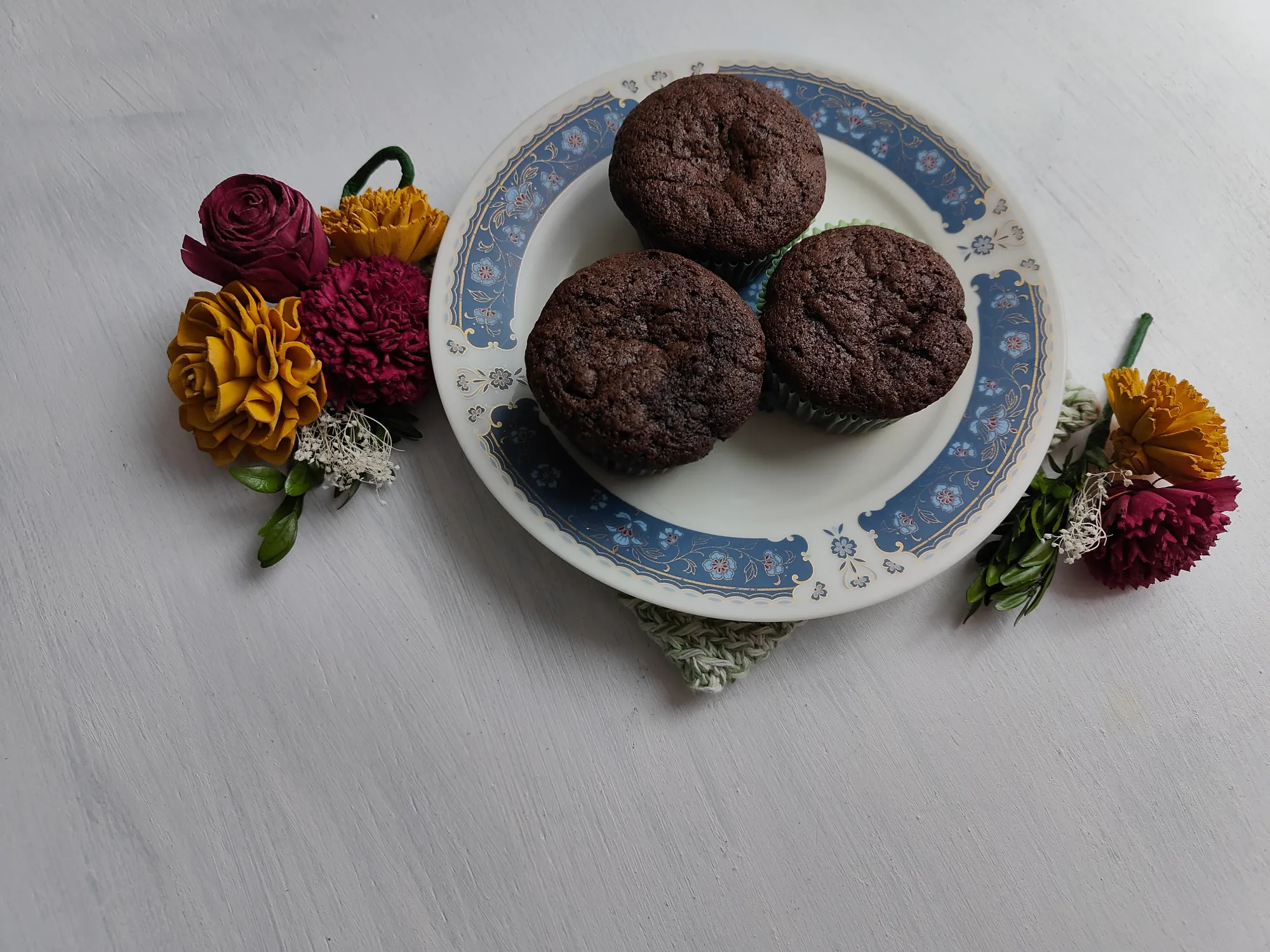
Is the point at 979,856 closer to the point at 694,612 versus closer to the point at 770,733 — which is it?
the point at 770,733


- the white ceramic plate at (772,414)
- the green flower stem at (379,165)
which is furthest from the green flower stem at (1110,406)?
the green flower stem at (379,165)

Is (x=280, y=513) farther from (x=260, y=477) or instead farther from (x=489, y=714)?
(x=489, y=714)

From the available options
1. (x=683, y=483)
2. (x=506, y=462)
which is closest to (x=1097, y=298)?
(x=683, y=483)

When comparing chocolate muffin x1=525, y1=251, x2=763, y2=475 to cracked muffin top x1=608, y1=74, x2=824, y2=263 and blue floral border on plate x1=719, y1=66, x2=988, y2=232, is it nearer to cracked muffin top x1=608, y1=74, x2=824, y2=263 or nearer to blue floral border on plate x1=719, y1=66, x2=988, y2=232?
cracked muffin top x1=608, y1=74, x2=824, y2=263

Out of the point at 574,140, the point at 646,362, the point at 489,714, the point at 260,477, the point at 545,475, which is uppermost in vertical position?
the point at 574,140

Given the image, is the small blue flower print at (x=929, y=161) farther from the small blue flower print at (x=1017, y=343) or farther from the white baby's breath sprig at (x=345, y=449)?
the white baby's breath sprig at (x=345, y=449)

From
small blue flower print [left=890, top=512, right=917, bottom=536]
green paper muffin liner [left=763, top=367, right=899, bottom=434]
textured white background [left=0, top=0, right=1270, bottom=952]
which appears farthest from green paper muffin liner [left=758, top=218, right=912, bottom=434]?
textured white background [left=0, top=0, right=1270, bottom=952]

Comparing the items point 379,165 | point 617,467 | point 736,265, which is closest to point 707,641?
point 617,467
